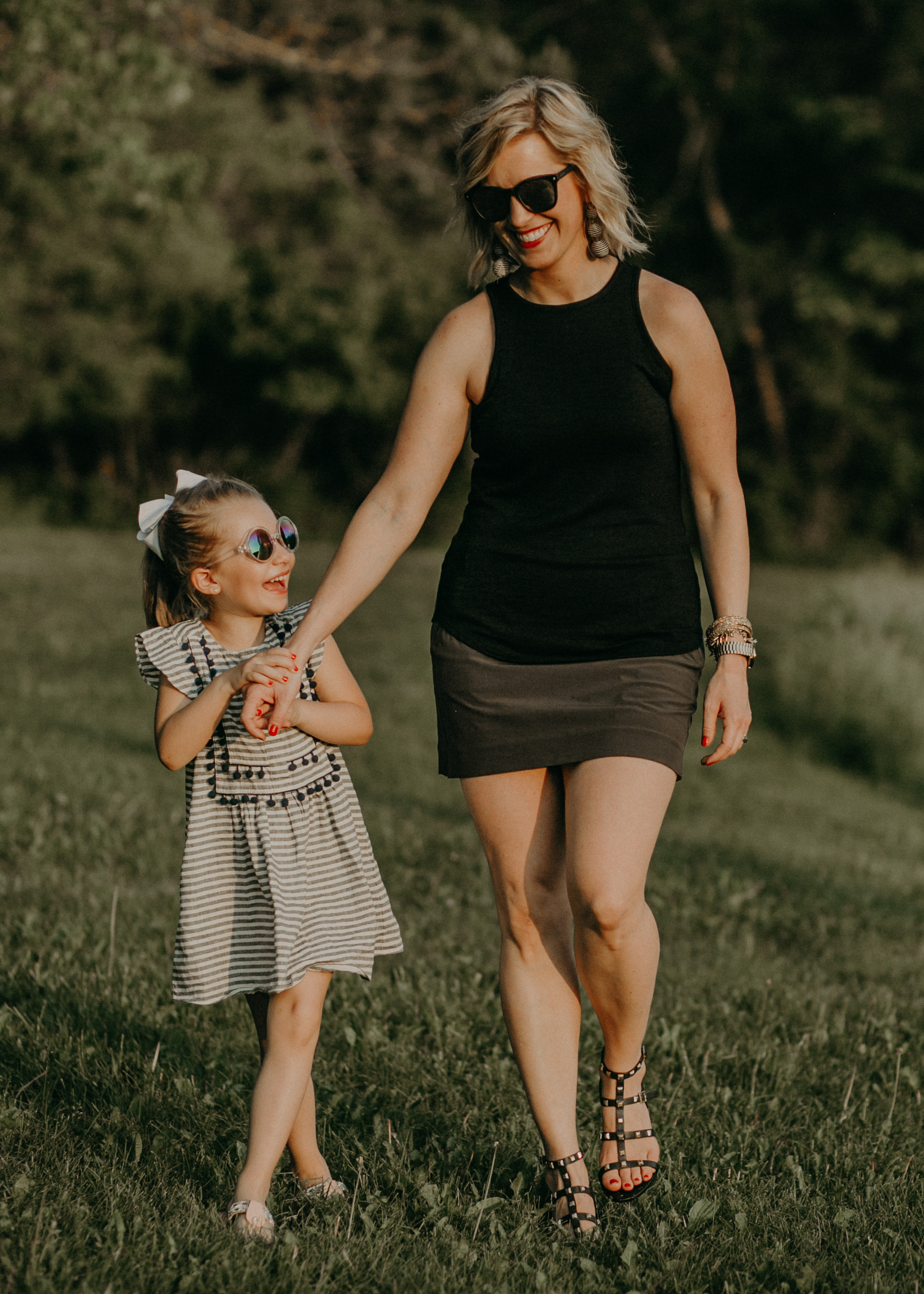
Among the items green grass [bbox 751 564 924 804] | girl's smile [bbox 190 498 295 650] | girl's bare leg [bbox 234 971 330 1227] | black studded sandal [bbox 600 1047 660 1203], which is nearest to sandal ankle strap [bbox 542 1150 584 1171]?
black studded sandal [bbox 600 1047 660 1203]

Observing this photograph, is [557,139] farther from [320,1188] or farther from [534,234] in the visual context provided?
[320,1188]

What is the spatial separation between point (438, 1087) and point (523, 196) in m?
2.33

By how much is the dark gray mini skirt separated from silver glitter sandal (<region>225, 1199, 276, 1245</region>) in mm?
1011

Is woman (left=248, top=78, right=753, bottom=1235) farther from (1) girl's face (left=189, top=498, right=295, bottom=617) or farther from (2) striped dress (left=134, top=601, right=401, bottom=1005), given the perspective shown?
(2) striped dress (left=134, top=601, right=401, bottom=1005)

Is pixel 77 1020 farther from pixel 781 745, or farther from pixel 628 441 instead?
pixel 781 745

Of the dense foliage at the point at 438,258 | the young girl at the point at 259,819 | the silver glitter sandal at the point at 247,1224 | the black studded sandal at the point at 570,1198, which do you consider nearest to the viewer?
the silver glitter sandal at the point at 247,1224

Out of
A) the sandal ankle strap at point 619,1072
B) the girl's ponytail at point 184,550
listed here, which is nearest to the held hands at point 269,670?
the girl's ponytail at point 184,550

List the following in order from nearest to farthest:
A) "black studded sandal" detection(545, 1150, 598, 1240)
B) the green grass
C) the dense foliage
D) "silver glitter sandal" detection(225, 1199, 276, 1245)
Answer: "silver glitter sandal" detection(225, 1199, 276, 1245) → "black studded sandal" detection(545, 1150, 598, 1240) → the green grass → the dense foliage

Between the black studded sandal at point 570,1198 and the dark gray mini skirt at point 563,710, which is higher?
the dark gray mini skirt at point 563,710

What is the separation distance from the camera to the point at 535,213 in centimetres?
312

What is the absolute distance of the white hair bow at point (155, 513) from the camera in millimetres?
3227

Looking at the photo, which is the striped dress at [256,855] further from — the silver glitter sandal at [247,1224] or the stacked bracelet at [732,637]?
the stacked bracelet at [732,637]

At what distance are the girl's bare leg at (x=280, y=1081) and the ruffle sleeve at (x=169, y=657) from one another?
682 millimetres

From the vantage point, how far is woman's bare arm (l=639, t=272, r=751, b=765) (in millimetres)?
3143
